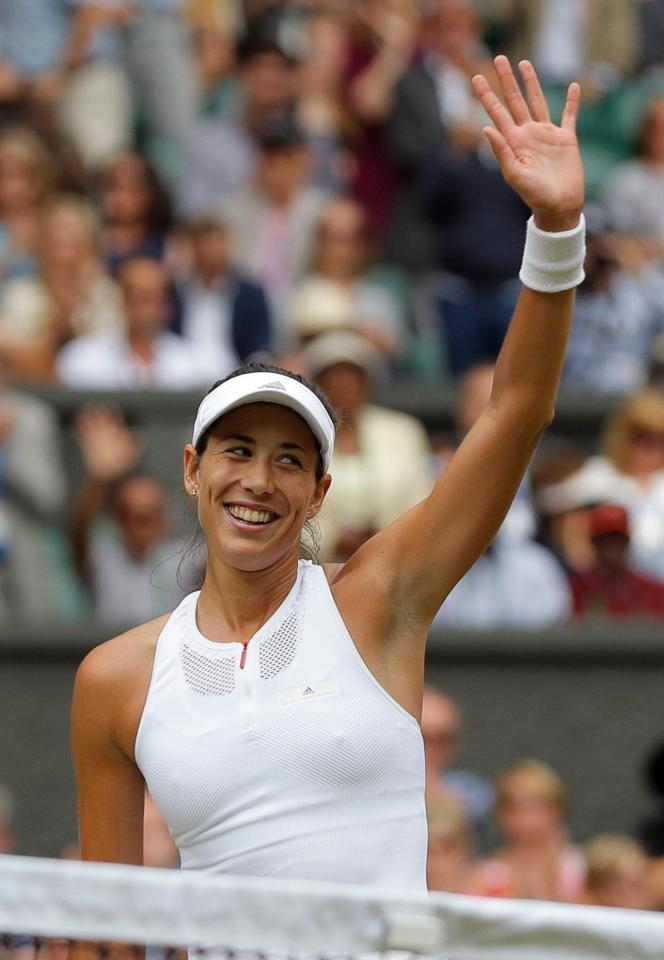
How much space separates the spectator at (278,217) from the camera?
10008mm

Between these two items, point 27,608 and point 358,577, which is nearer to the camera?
point 358,577

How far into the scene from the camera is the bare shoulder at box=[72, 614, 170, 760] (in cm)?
347

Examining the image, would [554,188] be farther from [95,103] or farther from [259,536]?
[95,103]

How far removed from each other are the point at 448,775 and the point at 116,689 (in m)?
4.52

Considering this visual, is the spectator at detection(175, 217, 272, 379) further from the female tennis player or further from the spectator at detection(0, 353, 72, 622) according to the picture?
the female tennis player

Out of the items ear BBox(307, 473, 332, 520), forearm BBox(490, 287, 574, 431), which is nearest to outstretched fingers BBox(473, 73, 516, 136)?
forearm BBox(490, 287, 574, 431)

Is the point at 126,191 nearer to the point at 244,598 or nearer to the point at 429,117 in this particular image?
the point at 429,117

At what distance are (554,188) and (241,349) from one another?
20.8 ft

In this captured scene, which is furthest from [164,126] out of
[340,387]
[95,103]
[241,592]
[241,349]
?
[241,592]

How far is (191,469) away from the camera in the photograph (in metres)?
3.61

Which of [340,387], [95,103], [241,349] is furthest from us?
[95,103]

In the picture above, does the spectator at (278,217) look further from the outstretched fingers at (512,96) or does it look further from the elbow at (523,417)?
the elbow at (523,417)

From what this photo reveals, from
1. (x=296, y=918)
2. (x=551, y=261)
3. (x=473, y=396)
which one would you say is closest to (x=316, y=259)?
(x=473, y=396)

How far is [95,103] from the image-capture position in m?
10.8
